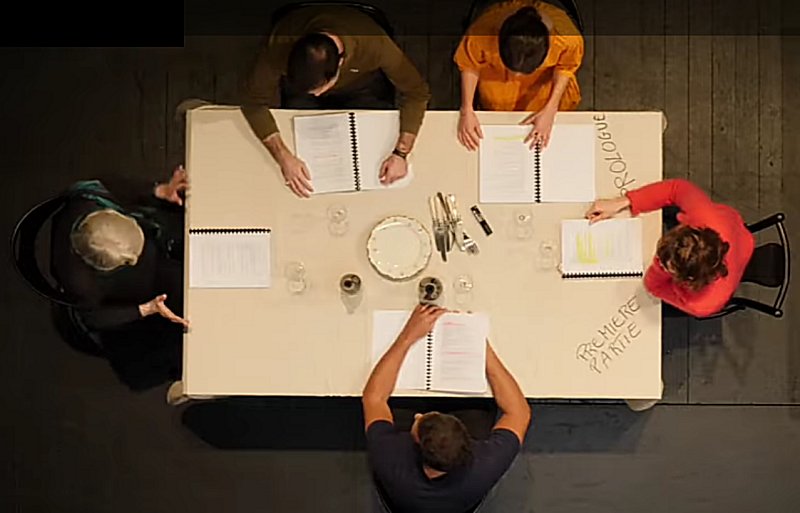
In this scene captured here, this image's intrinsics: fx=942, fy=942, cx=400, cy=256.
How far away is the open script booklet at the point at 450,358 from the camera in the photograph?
2.71 metres

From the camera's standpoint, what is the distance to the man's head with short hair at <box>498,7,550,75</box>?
262cm

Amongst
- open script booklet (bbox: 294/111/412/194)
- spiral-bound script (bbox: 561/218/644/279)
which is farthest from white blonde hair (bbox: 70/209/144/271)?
spiral-bound script (bbox: 561/218/644/279)

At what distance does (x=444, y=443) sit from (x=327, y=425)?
0.93m

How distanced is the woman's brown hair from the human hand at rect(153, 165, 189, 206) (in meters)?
1.39

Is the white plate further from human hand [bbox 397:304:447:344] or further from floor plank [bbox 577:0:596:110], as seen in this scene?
floor plank [bbox 577:0:596:110]

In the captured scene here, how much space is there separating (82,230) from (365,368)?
0.89 meters

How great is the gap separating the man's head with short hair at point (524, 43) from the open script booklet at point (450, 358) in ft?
2.40

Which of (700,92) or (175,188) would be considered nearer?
(175,188)

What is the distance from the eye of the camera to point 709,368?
130 inches

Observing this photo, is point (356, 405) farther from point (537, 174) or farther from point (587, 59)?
point (587, 59)

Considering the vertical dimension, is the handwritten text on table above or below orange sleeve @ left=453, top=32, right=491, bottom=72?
below

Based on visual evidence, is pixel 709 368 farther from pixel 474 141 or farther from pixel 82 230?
pixel 82 230

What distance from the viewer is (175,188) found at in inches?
110

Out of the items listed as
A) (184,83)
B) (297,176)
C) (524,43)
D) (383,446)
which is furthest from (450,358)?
(184,83)
